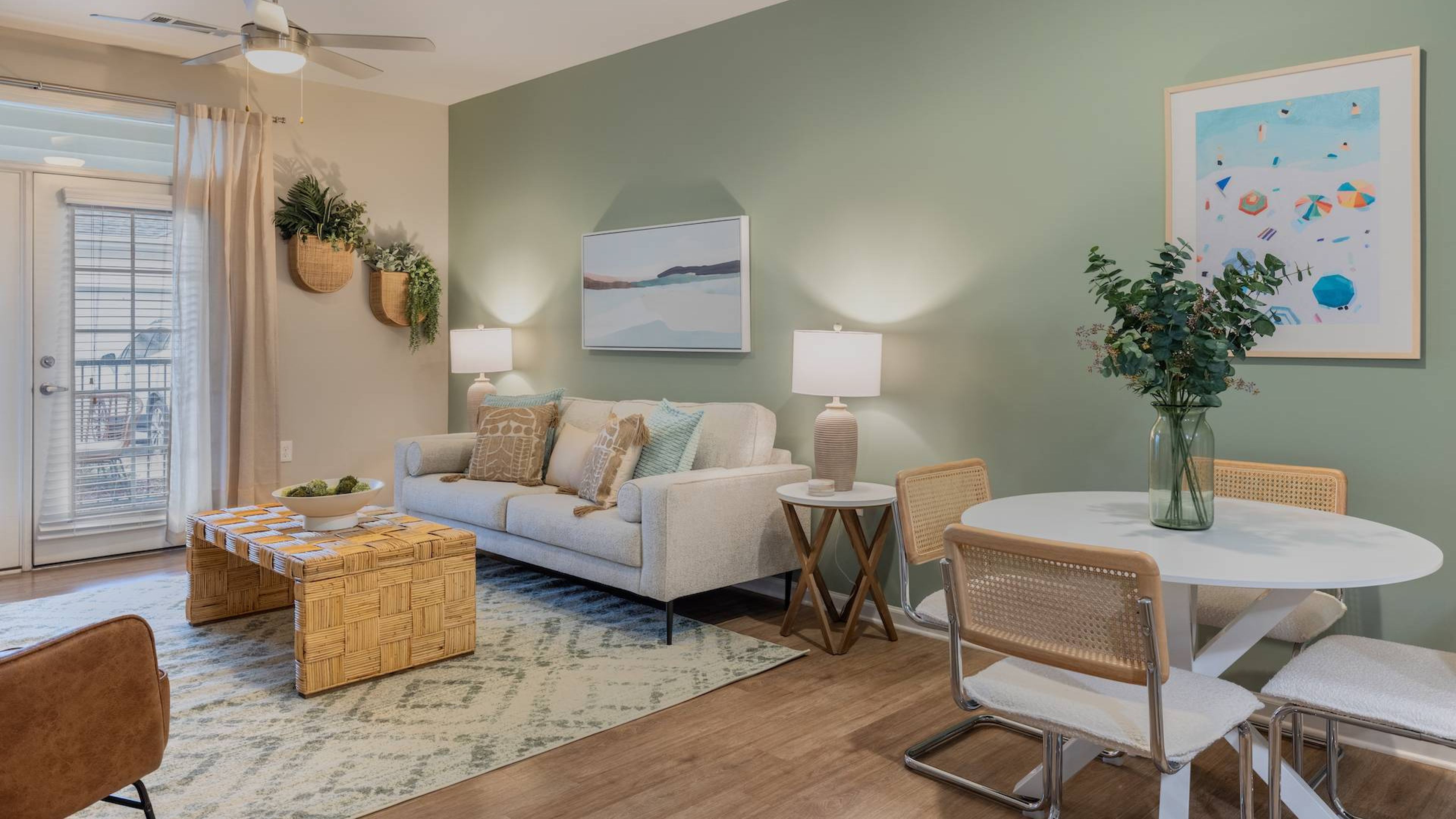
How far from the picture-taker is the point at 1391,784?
249 centimetres

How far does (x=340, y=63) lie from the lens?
385cm

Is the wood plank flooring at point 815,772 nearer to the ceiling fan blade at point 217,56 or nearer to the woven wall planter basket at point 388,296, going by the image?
the ceiling fan blade at point 217,56

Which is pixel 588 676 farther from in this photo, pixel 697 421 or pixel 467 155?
pixel 467 155

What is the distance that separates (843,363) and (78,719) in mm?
2662

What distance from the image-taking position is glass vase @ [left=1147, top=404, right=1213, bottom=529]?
2.21m

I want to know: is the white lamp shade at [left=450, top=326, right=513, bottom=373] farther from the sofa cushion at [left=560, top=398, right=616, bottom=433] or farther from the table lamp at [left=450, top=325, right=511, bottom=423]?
the sofa cushion at [left=560, top=398, right=616, bottom=433]

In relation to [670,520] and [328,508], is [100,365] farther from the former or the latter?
[670,520]

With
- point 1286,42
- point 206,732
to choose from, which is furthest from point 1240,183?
point 206,732

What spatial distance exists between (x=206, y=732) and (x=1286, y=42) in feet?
12.5

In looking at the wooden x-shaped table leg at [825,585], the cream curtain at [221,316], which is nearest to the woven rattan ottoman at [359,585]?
the wooden x-shaped table leg at [825,585]

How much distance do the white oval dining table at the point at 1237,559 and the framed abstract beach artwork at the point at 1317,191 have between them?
0.68 metres

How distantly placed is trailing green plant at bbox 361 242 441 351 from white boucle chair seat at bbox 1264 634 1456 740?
5.17m

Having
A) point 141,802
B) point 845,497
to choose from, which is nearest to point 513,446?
point 845,497

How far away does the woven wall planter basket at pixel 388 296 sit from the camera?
5.83 m
